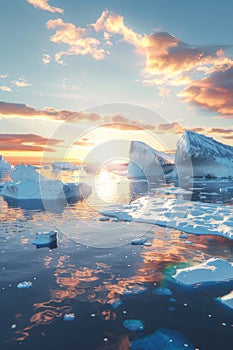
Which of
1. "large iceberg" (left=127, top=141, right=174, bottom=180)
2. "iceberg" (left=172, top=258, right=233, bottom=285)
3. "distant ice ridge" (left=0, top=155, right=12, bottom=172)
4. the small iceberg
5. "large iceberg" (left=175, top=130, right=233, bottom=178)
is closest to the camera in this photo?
"iceberg" (left=172, top=258, right=233, bottom=285)

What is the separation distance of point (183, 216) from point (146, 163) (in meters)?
47.9

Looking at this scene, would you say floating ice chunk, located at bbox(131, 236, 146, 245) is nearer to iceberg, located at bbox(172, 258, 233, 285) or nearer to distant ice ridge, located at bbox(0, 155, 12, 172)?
iceberg, located at bbox(172, 258, 233, 285)

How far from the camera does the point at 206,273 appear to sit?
314 inches

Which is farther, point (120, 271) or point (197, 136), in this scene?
point (197, 136)

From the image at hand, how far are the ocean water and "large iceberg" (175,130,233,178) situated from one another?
142 feet

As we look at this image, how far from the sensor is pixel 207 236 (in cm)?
1253

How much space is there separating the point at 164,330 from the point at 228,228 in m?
9.14

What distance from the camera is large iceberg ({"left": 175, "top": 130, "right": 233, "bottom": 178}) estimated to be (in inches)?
2092

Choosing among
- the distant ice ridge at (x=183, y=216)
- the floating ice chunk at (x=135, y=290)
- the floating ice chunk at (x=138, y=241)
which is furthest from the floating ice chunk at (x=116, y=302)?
the distant ice ridge at (x=183, y=216)

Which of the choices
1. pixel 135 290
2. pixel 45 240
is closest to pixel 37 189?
pixel 45 240

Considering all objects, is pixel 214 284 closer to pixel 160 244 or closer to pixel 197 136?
pixel 160 244

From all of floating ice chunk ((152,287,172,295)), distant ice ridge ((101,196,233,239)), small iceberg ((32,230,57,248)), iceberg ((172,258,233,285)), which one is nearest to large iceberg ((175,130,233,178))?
distant ice ridge ((101,196,233,239))

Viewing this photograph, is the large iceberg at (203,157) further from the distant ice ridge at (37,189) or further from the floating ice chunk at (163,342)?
the floating ice chunk at (163,342)

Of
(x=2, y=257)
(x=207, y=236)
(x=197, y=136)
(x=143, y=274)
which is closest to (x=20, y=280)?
(x=2, y=257)
